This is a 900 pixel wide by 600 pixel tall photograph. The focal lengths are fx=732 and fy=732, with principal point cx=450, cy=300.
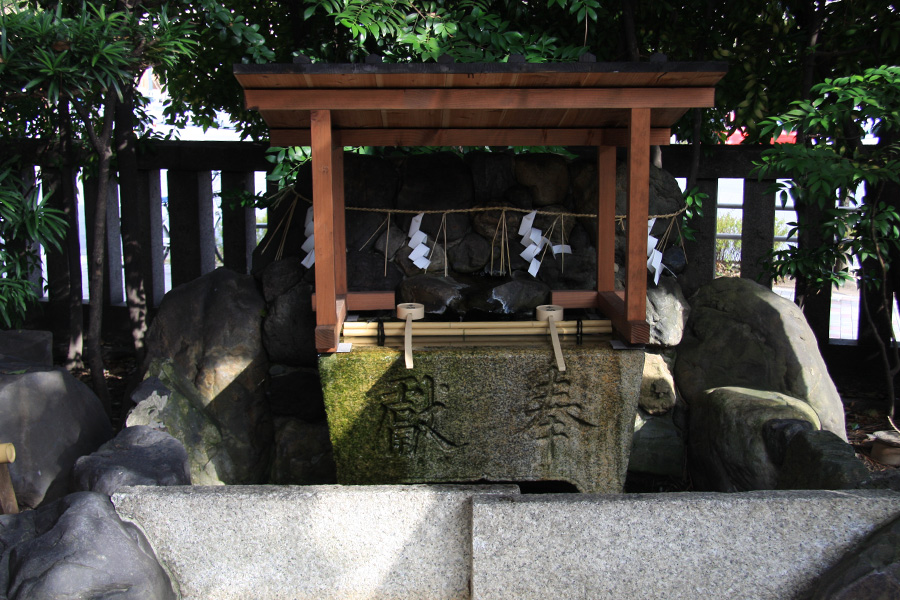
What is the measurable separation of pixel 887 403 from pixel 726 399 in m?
2.03

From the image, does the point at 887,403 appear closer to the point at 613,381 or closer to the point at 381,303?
the point at 613,381

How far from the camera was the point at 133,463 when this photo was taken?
3.13 m

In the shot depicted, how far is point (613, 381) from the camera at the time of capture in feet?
12.6

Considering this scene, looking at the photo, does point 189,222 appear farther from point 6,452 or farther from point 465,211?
point 6,452

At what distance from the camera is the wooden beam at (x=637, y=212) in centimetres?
365

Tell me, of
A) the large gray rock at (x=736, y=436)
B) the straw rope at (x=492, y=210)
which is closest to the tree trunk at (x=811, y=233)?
the straw rope at (x=492, y=210)

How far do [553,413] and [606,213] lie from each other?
1.37 meters

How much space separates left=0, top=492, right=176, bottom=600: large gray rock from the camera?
2398mm

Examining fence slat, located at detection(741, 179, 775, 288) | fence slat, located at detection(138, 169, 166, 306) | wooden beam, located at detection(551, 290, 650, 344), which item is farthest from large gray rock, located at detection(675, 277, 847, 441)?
fence slat, located at detection(138, 169, 166, 306)

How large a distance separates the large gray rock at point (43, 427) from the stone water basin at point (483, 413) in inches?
47.6

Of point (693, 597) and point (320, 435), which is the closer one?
point (693, 597)

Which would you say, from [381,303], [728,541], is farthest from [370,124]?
[728,541]

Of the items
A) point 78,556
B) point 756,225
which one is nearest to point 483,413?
point 78,556

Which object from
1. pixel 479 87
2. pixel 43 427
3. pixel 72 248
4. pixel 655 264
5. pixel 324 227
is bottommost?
pixel 43 427
